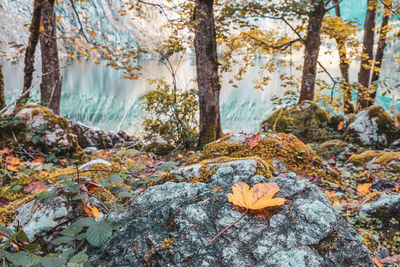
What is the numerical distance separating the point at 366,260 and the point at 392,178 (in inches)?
122

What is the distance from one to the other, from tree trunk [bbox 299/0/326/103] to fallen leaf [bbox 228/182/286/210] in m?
8.59

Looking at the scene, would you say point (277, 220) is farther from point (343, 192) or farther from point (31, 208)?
point (343, 192)

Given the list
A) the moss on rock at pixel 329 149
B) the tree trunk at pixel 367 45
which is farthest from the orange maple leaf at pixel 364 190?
the tree trunk at pixel 367 45

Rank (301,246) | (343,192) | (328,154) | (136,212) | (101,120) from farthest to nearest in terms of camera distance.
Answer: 1. (101,120)
2. (328,154)
3. (343,192)
4. (136,212)
5. (301,246)

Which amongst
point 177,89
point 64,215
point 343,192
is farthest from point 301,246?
point 177,89

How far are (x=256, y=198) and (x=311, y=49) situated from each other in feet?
28.9

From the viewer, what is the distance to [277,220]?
1062 mm

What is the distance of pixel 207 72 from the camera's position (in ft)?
21.0

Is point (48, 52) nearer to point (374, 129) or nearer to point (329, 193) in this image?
point (329, 193)

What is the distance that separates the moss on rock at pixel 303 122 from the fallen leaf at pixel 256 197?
6281 mm

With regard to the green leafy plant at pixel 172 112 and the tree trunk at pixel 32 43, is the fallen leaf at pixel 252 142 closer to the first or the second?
the green leafy plant at pixel 172 112

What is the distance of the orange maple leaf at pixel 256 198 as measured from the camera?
1047mm

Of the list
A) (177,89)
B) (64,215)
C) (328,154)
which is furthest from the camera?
(177,89)

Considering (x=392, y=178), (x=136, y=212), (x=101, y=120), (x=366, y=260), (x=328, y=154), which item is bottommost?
(x=101, y=120)
